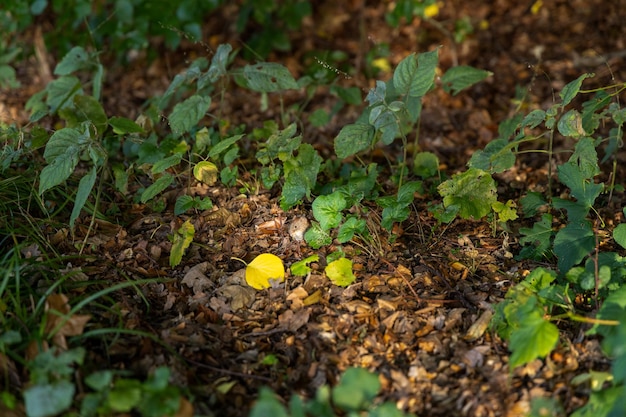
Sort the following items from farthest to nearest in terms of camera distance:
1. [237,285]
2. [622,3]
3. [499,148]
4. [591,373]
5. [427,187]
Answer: [622,3]
[427,187]
[499,148]
[237,285]
[591,373]

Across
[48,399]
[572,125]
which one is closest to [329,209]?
[572,125]

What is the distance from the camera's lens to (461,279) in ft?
6.86

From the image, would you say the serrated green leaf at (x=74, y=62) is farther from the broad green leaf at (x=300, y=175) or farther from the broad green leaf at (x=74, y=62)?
the broad green leaf at (x=300, y=175)

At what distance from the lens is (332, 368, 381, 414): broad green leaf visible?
143cm

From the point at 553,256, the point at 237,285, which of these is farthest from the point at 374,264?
the point at 553,256

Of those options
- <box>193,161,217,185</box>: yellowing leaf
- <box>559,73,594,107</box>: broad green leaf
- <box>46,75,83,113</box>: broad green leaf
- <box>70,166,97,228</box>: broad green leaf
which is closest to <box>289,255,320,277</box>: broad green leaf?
<box>193,161,217,185</box>: yellowing leaf

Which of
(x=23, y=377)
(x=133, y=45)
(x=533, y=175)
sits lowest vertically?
(x=533, y=175)

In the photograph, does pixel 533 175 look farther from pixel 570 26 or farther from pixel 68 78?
pixel 68 78

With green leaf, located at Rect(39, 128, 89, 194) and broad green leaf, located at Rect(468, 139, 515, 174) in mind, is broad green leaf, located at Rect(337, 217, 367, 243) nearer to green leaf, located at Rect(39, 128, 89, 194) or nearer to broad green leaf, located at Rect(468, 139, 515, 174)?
broad green leaf, located at Rect(468, 139, 515, 174)

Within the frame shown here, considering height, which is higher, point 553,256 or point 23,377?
point 23,377

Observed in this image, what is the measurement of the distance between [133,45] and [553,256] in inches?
91.8

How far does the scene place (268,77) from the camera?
2.50m

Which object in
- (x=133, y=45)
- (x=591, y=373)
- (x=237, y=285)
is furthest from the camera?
(x=133, y=45)

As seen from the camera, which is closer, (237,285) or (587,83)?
(237,285)
